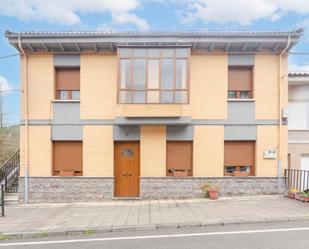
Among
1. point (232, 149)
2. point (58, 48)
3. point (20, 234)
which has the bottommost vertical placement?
point (20, 234)

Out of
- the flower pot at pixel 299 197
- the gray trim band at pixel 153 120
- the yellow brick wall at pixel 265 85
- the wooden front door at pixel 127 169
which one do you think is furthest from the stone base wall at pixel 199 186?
the yellow brick wall at pixel 265 85

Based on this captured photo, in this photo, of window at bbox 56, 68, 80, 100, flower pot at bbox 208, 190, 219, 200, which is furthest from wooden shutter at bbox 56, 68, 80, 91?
flower pot at bbox 208, 190, 219, 200

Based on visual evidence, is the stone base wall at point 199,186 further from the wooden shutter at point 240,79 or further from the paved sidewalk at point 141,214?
the wooden shutter at point 240,79

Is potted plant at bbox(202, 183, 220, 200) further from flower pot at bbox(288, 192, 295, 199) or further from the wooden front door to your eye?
the wooden front door

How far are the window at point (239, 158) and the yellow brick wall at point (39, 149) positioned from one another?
24.2ft

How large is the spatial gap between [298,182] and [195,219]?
18.1 ft

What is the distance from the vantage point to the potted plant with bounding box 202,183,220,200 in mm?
10445

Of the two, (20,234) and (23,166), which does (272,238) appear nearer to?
(20,234)

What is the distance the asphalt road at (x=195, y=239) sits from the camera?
5.60 m

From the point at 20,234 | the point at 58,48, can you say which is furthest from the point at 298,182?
the point at 58,48

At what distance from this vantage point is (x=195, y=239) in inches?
237

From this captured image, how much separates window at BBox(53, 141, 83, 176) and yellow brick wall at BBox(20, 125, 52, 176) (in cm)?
27

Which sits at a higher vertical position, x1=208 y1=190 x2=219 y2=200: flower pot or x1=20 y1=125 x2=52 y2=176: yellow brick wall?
x1=20 y1=125 x2=52 y2=176: yellow brick wall

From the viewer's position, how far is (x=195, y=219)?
757 centimetres
